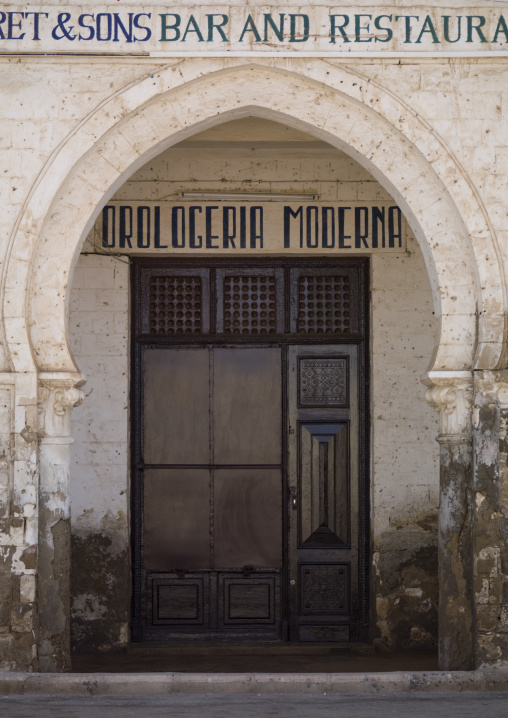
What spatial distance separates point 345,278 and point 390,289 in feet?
A: 1.63

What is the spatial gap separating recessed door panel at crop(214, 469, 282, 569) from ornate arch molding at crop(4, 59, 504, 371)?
9.65 ft

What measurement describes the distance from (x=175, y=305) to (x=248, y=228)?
3.47 feet

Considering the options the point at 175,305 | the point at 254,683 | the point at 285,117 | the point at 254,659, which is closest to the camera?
the point at 254,683

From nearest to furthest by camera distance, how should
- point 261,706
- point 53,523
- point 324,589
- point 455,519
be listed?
point 261,706
point 53,523
point 455,519
point 324,589

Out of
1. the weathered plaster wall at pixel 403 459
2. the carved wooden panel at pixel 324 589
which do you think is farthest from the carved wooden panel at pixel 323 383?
the carved wooden panel at pixel 324 589

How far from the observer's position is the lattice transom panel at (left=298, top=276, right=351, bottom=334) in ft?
31.1

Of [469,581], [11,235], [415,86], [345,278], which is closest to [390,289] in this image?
[345,278]

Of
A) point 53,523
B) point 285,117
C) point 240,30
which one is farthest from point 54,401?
point 240,30

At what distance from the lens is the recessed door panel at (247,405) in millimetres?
9414

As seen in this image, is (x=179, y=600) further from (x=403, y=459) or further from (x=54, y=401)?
(x=54, y=401)

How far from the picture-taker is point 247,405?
945 cm

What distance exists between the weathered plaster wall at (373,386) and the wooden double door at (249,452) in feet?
0.90

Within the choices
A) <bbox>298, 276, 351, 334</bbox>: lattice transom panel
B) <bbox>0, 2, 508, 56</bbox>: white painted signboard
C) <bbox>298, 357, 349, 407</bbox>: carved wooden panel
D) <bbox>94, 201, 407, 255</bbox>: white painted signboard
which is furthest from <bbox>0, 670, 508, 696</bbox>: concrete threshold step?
<bbox>0, 2, 508, 56</bbox>: white painted signboard

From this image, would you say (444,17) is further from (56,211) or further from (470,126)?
(56,211)
